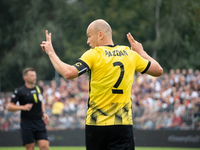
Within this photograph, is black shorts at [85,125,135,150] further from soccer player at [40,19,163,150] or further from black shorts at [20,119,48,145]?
black shorts at [20,119,48,145]

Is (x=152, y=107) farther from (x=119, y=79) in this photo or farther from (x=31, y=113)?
(x=119, y=79)

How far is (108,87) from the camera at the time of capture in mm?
Answer: 3945

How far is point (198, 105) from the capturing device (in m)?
13.7

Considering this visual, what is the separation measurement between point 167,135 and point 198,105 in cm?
185

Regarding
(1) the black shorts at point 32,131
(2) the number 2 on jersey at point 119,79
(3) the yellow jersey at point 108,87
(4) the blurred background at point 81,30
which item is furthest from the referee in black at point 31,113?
(4) the blurred background at point 81,30

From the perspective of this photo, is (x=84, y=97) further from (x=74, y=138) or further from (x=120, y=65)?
(x=120, y=65)

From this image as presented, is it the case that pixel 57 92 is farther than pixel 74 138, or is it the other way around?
pixel 57 92

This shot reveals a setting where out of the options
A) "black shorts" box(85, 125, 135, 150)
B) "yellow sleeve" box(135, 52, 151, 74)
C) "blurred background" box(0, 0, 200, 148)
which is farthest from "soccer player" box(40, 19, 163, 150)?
"blurred background" box(0, 0, 200, 148)

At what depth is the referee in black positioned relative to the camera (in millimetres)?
7518

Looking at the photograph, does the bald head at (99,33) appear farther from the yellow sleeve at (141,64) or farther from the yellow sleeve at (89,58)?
the yellow sleeve at (141,64)

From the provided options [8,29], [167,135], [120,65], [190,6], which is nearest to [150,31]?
[190,6]

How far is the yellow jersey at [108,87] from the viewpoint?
3.93 metres

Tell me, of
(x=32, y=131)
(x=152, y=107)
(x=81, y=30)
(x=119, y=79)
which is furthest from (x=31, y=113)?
(x=81, y=30)

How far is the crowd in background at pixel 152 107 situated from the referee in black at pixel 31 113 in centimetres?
667
